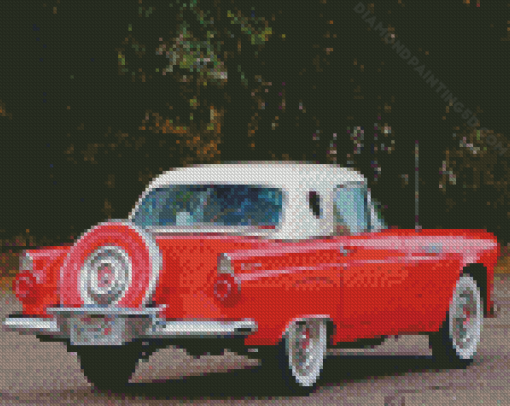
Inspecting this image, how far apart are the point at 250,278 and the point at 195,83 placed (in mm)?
24061

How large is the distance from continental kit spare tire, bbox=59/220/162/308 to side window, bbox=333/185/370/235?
73.9 inches

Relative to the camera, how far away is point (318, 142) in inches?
1494

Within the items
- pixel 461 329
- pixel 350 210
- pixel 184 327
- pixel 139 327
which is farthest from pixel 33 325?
pixel 461 329

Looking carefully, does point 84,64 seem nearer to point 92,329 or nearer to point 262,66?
point 262,66

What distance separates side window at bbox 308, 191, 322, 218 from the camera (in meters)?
11.3

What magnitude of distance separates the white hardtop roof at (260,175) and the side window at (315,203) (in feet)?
0.31

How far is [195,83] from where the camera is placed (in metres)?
33.9

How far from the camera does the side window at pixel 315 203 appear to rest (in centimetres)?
1130

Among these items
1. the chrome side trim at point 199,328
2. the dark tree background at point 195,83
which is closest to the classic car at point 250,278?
the chrome side trim at point 199,328

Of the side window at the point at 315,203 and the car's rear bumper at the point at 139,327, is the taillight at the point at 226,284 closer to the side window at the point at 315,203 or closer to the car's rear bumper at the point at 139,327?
the car's rear bumper at the point at 139,327

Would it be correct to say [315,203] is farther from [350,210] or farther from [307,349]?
[307,349]

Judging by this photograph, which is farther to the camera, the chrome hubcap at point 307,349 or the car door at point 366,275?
the car door at point 366,275

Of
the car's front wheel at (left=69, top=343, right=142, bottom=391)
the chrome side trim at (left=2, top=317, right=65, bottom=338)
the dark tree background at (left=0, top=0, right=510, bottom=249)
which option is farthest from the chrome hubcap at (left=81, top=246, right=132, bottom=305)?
the dark tree background at (left=0, top=0, right=510, bottom=249)

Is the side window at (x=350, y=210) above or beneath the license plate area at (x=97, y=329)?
above
